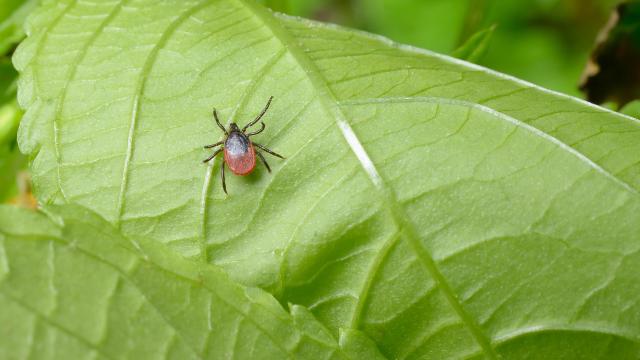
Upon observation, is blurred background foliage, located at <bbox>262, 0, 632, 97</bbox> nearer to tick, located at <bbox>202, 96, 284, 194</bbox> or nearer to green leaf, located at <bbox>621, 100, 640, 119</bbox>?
green leaf, located at <bbox>621, 100, 640, 119</bbox>

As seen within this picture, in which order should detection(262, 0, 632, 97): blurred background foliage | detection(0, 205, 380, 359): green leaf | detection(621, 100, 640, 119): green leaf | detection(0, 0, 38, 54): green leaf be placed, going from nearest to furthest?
detection(0, 205, 380, 359): green leaf → detection(621, 100, 640, 119): green leaf → detection(0, 0, 38, 54): green leaf → detection(262, 0, 632, 97): blurred background foliage

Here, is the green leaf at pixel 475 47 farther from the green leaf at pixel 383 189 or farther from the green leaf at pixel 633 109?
the green leaf at pixel 633 109

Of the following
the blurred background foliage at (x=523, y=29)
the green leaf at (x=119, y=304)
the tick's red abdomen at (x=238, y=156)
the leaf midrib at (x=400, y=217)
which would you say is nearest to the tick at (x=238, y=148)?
the tick's red abdomen at (x=238, y=156)

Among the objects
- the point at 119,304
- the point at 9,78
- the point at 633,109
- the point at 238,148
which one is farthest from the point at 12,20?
the point at 633,109

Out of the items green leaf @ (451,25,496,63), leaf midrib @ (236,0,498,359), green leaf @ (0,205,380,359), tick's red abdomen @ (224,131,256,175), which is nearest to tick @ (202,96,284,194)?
tick's red abdomen @ (224,131,256,175)

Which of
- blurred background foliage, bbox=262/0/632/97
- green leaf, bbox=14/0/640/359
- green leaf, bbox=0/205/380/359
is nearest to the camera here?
green leaf, bbox=0/205/380/359

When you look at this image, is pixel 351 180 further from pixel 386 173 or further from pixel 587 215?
pixel 587 215
